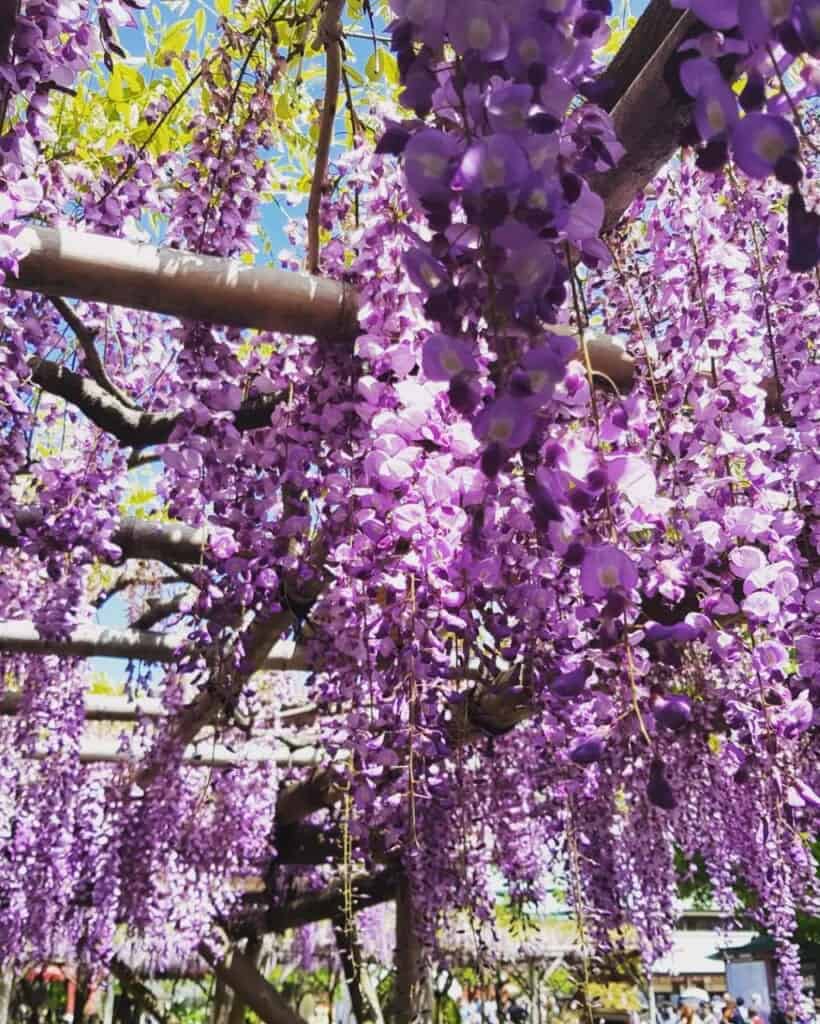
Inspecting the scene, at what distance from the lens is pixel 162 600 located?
5.45 meters

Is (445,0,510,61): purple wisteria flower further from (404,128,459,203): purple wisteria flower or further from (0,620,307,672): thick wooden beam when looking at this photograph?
(0,620,307,672): thick wooden beam

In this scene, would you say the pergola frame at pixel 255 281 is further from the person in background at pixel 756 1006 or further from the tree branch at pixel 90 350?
the person in background at pixel 756 1006

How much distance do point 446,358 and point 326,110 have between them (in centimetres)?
190

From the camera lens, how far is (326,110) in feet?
8.32

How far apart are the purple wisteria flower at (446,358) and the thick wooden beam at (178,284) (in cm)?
118

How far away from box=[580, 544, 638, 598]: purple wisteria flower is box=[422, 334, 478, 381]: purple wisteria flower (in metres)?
0.24

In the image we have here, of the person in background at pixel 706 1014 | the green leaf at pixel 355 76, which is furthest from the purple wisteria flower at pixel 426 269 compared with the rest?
the person in background at pixel 706 1014

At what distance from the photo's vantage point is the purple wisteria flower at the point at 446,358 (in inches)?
35.2

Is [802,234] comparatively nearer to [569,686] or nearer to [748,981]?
[569,686]

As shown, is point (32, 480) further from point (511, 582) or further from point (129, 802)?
point (511, 582)

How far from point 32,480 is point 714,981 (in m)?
22.6

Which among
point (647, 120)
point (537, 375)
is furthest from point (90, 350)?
point (537, 375)

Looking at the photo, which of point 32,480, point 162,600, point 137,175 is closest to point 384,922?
point 162,600

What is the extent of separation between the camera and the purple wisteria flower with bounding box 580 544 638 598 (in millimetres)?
975
